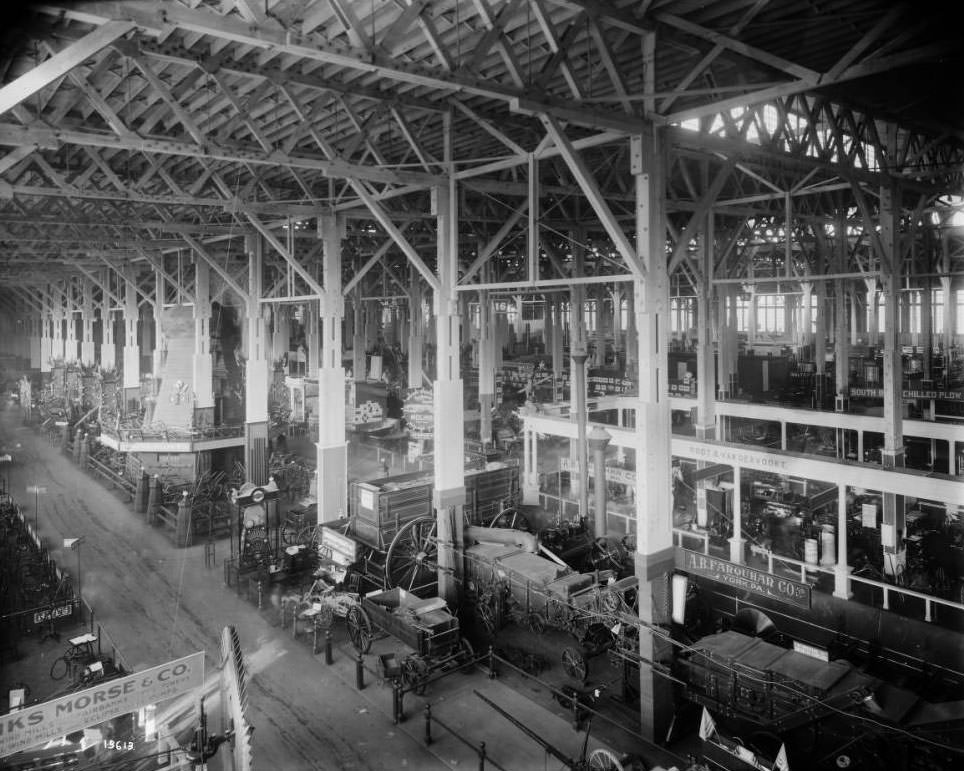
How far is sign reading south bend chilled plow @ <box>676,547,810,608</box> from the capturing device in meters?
10.0

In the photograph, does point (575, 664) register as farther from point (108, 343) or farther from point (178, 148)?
point (108, 343)

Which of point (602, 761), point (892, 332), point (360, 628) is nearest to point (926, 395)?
point (892, 332)

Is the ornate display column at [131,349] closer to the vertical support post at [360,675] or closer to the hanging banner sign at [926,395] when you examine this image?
the vertical support post at [360,675]

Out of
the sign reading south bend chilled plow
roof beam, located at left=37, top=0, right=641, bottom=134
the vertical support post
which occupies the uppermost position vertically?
roof beam, located at left=37, top=0, right=641, bottom=134

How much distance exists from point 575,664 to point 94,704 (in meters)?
7.20

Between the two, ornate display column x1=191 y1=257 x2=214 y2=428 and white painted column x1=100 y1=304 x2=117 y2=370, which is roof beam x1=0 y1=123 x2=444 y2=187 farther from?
white painted column x1=100 y1=304 x2=117 y2=370

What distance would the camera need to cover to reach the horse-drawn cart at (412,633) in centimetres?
1169

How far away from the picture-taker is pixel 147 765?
862 cm

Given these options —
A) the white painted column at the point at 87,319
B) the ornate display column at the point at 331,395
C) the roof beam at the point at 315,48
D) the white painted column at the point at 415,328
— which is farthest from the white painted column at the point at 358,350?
the roof beam at the point at 315,48

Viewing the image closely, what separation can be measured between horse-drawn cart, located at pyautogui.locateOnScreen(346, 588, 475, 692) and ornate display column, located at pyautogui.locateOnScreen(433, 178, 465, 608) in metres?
1.11

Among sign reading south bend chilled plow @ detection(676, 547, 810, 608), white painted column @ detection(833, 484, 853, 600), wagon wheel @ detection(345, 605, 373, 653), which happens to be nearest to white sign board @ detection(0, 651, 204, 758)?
wagon wheel @ detection(345, 605, 373, 653)

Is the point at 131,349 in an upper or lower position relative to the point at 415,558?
upper

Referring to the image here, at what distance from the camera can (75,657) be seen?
40.7 feet

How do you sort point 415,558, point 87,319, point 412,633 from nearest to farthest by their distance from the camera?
point 412,633 < point 415,558 < point 87,319
